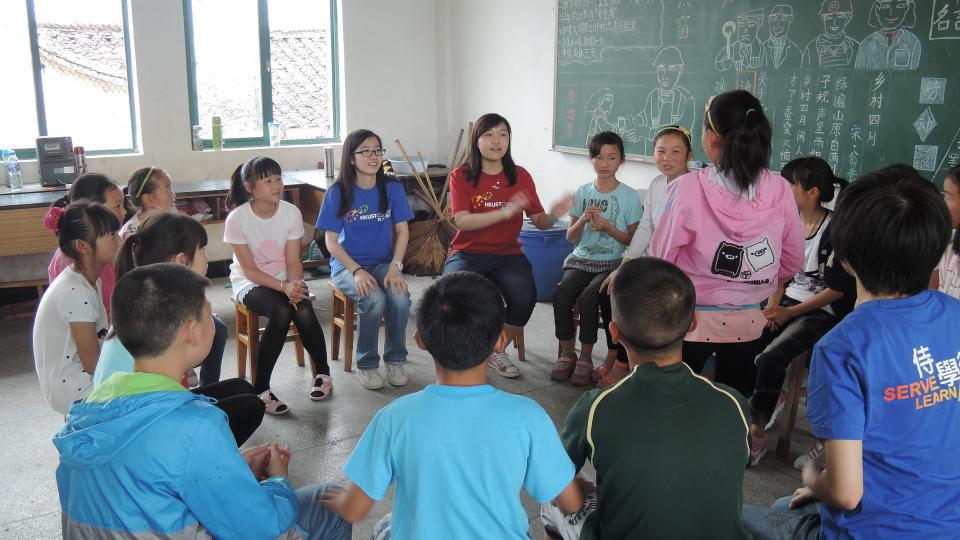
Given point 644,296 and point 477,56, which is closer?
point 644,296

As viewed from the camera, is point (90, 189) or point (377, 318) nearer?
point (90, 189)

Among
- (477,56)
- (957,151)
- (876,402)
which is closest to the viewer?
(876,402)

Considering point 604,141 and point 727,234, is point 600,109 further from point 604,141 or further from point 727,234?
point 727,234

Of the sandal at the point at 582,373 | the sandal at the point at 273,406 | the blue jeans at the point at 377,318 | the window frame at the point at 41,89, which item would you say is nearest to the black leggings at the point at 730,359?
the sandal at the point at 582,373

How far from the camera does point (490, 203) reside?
11.9ft

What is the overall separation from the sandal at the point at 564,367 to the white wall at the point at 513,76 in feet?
4.88

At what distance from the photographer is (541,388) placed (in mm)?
3594

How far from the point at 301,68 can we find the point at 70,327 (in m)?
4.24

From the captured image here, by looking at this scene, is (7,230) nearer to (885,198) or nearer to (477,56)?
(477,56)

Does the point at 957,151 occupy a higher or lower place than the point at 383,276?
higher

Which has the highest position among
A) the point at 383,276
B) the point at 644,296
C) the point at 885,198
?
the point at 885,198

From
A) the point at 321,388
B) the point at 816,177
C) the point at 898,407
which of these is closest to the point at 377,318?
the point at 321,388

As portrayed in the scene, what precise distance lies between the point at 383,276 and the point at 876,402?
2.63m

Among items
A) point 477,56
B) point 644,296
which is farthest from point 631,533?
point 477,56
